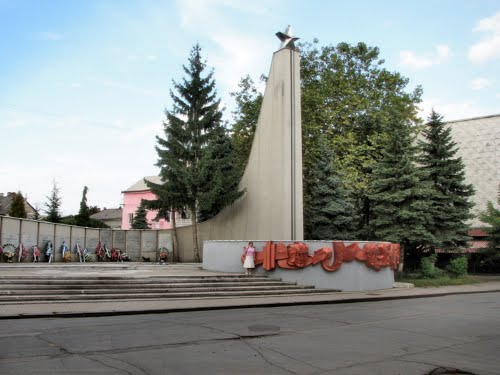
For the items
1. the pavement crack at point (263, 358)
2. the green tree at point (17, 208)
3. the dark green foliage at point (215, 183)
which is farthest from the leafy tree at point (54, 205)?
the pavement crack at point (263, 358)

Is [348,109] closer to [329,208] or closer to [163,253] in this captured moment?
[329,208]

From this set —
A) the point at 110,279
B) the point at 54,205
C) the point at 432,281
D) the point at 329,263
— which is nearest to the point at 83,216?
the point at 54,205

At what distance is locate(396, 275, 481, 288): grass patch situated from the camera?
76.2 feet

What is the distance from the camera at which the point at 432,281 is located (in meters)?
23.7

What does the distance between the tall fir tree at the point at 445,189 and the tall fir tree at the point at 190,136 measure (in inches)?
537

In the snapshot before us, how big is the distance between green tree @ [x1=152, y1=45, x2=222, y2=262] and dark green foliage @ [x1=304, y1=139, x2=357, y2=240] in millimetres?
7132

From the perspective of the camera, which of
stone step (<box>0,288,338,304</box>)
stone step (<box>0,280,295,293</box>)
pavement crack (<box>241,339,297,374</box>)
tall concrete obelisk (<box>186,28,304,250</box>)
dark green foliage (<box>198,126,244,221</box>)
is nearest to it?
pavement crack (<box>241,339,297,374</box>)

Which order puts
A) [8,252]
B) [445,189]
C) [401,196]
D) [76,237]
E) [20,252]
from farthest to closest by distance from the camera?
[76,237] → [445,189] → [20,252] → [401,196] → [8,252]

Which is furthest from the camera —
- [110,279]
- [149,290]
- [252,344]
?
[110,279]

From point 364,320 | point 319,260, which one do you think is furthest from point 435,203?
point 364,320

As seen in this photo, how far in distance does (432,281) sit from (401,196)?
190 inches

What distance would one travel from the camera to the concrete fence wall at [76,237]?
2678 centimetres

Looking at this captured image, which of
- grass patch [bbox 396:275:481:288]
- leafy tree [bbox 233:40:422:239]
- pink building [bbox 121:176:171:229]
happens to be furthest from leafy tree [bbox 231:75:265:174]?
pink building [bbox 121:176:171:229]

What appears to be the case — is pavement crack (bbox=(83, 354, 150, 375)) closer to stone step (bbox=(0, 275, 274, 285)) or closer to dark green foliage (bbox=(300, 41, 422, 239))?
stone step (bbox=(0, 275, 274, 285))
